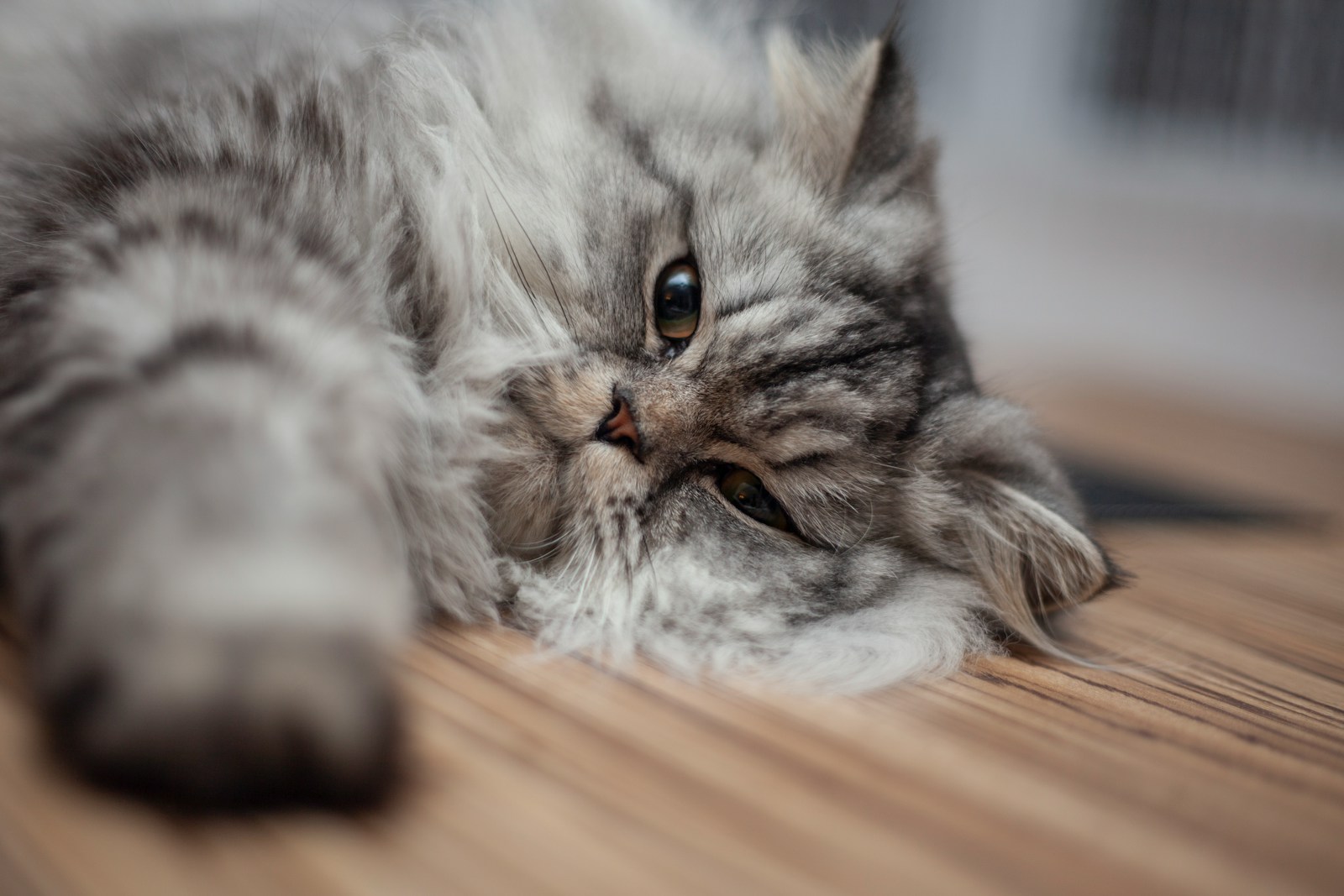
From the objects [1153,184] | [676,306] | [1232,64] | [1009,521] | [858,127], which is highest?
[1232,64]

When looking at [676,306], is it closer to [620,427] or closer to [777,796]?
[620,427]

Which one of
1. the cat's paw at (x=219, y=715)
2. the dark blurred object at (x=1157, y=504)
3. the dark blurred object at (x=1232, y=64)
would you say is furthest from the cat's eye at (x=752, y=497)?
the dark blurred object at (x=1232, y=64)

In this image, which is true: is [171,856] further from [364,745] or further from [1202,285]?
[1202,285]

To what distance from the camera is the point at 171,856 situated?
515 mm

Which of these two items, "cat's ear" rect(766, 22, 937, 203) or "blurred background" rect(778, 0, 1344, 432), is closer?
A: "cat's ear" rect(766, 22, 937, 203)

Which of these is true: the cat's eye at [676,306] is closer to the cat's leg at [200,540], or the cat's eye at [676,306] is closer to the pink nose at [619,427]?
the pink nose at [619,427]

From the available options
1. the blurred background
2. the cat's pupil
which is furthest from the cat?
the blurred background

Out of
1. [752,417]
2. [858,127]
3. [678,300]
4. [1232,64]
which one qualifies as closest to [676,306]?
[678,300]

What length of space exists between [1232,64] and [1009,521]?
2.94 meters

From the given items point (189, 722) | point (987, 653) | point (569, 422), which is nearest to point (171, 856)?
point (189, 722)

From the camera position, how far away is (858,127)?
4.00ft

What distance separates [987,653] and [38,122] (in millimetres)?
1205

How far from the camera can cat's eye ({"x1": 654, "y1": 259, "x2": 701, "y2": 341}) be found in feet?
3.61

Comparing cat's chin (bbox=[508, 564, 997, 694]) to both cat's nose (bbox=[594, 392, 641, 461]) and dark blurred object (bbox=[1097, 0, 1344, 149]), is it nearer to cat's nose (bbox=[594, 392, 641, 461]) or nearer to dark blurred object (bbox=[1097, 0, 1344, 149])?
cat's nose (bbox=[594, 392, 641, 461])
